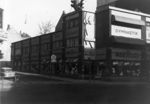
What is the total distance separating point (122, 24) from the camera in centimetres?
4428

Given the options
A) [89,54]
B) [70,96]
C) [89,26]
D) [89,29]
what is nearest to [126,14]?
[89,26]

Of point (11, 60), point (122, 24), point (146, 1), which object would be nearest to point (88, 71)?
point (122, 24)

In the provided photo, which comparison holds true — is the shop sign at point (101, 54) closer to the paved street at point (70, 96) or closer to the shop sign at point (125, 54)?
the shop sign at point (125, 54)

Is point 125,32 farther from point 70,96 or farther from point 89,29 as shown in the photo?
point 70,96

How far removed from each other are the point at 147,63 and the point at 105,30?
9.64 meters

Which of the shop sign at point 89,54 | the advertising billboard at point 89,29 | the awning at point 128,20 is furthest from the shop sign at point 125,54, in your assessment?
the awning at point 128,20

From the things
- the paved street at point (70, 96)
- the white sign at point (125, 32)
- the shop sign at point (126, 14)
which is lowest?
the paved street at point (70, 96)

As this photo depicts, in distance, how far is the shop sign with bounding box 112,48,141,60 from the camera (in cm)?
4244

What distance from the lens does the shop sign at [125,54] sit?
4244cm

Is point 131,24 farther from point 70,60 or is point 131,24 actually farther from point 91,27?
point 70,60

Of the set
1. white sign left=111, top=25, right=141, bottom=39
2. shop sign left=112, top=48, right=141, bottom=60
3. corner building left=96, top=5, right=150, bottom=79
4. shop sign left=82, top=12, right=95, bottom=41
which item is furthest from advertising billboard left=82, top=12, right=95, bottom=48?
shop sign left=112, top=48, right=141, bottom=60

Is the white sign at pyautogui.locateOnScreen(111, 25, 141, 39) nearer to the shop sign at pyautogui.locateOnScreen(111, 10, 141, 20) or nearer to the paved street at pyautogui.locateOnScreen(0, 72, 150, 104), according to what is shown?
the shop sign at pyautogui.locateOnScreen(111, 10, 141, 20)

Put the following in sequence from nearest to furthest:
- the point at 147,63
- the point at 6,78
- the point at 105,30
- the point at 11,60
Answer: the point at 6,78
the point at 105,30
the point at 147,63
the point at 11,60

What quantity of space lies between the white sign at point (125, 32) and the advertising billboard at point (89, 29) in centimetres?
389
